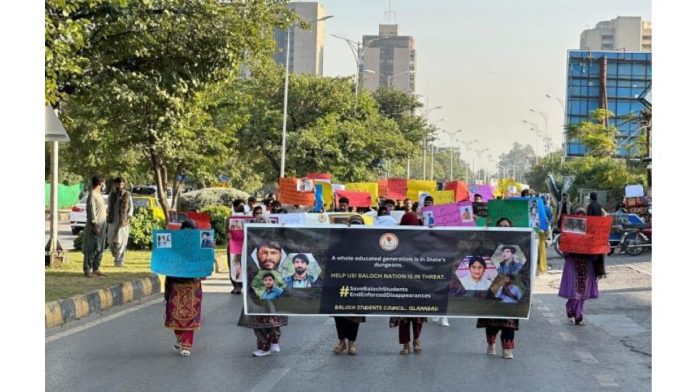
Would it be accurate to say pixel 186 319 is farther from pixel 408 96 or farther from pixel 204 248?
pixel 408 96

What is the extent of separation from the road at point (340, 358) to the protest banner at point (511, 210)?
203 cm

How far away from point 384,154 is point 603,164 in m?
11.8

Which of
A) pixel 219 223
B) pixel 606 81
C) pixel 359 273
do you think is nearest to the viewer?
pixel 359 273

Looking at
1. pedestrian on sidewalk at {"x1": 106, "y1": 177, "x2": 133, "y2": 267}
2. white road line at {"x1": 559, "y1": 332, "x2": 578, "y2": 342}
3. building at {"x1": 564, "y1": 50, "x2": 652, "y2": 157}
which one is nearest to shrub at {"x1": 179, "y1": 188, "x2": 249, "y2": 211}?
building at {"x1": 564, "y1": 50, "x2": 652, "y2": 157}

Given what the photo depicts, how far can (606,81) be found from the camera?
2160 inches

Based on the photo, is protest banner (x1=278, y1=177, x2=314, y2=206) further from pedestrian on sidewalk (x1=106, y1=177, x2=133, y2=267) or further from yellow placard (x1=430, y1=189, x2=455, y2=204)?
pedestrian on sidewalk (x1=106, y1=177, x2=133, y2=267)

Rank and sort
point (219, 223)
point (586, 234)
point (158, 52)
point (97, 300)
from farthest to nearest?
point (219, 223)
point (158, 52)
point (97, 300)
point (586, 234)

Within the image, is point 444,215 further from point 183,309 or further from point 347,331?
point 183,309

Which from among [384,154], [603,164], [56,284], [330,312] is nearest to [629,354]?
[330,312]

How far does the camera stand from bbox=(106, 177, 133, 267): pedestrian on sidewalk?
66.8ft

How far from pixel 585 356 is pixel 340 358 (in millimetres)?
2582

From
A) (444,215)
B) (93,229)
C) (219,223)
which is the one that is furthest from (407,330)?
(219,223)

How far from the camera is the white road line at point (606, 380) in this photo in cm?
998

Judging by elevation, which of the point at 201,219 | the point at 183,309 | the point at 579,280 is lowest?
the point at 183,309
